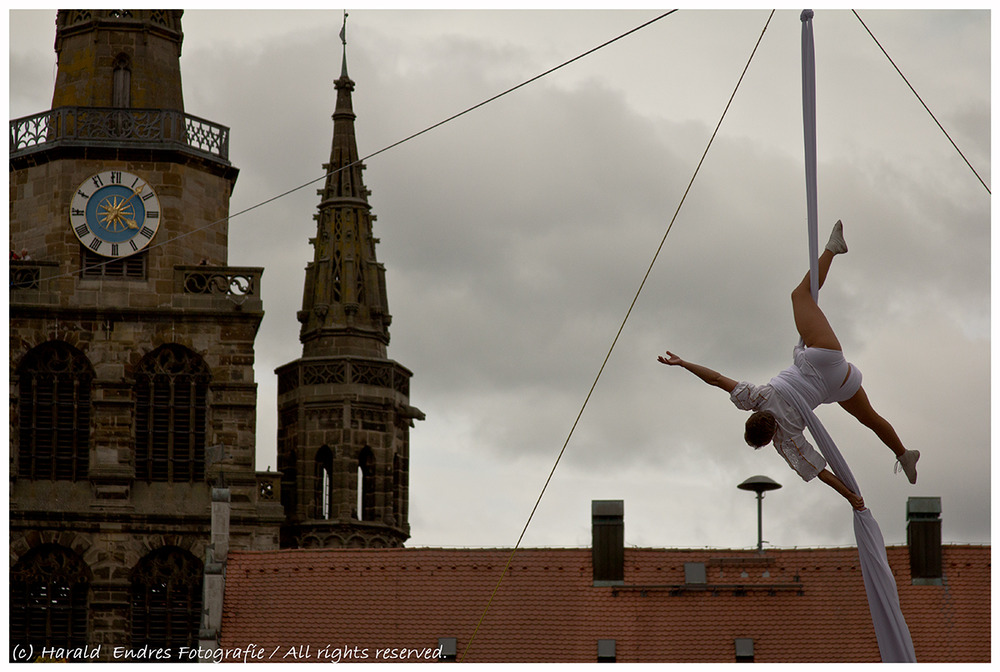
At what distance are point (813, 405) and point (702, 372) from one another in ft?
4.21

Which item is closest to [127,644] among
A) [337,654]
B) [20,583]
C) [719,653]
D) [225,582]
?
[20,583]

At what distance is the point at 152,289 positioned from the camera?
174 feet

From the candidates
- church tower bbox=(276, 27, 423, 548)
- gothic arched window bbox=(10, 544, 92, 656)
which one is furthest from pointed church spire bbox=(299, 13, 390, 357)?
gothic arched window bbox=(10, 544, 92, 656)

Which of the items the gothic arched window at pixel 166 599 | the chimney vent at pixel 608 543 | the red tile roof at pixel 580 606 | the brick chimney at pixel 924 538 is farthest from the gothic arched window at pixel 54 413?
the brick chimney at pixel 924 538

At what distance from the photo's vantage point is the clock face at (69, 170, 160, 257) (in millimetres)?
53188

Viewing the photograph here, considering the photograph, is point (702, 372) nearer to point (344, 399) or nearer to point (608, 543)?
point (608, 543)

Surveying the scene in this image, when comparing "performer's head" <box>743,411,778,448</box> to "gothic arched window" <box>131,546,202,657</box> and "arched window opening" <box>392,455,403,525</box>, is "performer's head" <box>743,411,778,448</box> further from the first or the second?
"arched window opening" <box>392,455,403,525</box>

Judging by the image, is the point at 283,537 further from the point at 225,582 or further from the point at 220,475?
the point at 225,582

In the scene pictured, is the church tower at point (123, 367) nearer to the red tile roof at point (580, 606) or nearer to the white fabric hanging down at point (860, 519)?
the red tile roof at point (580, 606)

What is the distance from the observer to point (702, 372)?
864 inches

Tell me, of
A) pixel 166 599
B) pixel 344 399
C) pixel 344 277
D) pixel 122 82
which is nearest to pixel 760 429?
pixel 166 599

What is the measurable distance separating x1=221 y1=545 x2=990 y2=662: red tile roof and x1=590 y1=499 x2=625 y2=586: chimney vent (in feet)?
0.71

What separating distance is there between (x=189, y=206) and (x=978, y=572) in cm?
1980

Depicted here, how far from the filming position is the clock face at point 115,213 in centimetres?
5319
